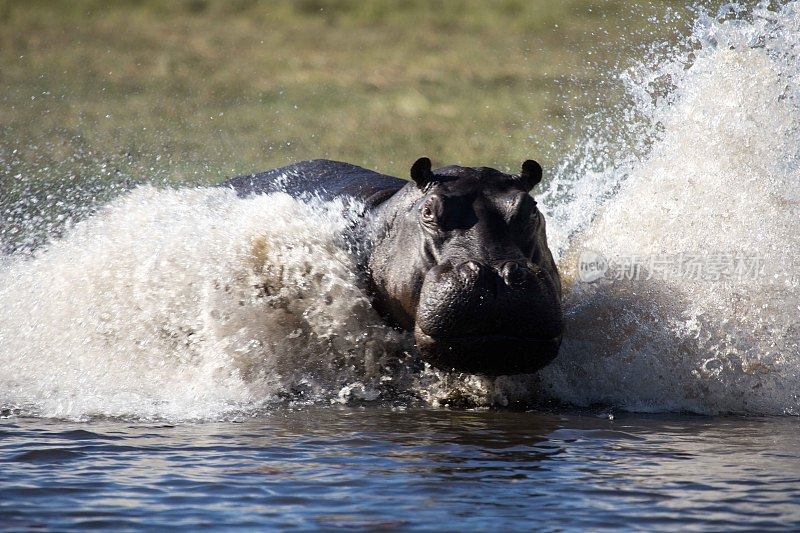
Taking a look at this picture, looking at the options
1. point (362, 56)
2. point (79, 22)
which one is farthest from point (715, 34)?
point (79, 22)

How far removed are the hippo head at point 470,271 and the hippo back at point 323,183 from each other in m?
0.68

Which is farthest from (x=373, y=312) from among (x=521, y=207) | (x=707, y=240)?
(x=707, y=240)

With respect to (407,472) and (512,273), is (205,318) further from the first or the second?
(407,472)

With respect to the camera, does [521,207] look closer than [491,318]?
No

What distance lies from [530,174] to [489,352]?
131 cm

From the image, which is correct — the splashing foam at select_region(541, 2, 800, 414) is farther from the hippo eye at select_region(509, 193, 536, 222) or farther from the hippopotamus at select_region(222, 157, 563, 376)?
the hippo eye at select_region(509, 193, 536, 222)

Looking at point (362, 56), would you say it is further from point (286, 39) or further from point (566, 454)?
point (566, 454)

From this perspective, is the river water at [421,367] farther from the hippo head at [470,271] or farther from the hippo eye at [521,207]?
the hippo eye at [521,207]

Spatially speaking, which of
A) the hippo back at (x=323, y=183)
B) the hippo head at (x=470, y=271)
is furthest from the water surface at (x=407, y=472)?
the hippo back at (x=323, y=183)

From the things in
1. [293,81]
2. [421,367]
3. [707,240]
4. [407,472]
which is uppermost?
[293,81]

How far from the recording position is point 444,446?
5.24 meters

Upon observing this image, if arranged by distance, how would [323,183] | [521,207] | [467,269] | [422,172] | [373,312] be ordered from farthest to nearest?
1. [323,183]
2. [373,312]
3. [422,172]
4. [521,207]
5. [467,269]

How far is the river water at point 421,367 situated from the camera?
4406 mm

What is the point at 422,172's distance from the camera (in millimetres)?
6547
